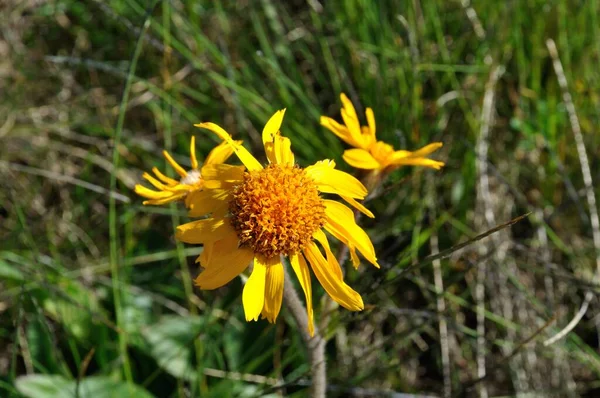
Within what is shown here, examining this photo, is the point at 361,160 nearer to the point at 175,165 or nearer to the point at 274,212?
the point at 274,212

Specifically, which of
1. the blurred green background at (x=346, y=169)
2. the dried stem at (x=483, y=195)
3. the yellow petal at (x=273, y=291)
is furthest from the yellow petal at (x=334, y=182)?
the dried stem at (x=483, y=195)

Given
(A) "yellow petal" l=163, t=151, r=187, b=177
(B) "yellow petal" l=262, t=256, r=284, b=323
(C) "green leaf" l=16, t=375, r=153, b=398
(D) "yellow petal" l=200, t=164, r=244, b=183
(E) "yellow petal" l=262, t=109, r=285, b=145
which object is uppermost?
(E) "yellow petal" l=262, t=109, r=285, b=145

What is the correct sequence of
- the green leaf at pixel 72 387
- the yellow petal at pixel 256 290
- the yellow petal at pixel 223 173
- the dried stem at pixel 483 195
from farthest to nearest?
the dried stem at pixel 483 195 → the green leaf at pixel 72 387 → the yellow petal at pixel 223 173 → the yellow petal at pixel 256 290

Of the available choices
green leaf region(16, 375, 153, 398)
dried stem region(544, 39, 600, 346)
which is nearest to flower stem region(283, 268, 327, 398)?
green leaf region(16, 375, 153, 398)

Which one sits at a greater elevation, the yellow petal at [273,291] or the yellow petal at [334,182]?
the yellow petal at [334,182]

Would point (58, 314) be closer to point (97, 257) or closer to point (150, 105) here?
point (97, 257)

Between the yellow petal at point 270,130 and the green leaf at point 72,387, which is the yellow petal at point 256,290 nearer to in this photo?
the yellow petal at point 270,130

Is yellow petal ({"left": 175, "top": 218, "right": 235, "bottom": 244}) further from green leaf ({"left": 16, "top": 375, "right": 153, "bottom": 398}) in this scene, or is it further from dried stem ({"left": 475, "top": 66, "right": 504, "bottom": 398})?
dried stem ({"left": 475, "top": 66, "right": 504, "bottom": 398})
